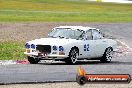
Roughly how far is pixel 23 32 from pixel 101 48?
1821 centimetres

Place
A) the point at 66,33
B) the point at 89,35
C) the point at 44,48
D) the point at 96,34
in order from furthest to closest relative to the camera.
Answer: the point at 96,34
the point at 89,35
the point at 66,33
the point at 44,48

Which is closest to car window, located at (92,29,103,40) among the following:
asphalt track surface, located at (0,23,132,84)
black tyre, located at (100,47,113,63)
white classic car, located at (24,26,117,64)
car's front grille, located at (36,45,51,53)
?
white classic car, located at (24,26,117,64)

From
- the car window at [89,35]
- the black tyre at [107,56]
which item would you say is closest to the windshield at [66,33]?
the car window at [89,35]

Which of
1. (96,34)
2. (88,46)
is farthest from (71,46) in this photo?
(96,34)

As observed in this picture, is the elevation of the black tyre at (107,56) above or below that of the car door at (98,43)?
below

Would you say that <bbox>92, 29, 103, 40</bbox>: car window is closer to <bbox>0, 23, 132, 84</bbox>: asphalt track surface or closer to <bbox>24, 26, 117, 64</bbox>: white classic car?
<bbox>24, 26, 117, 64</bbox>: white classic car

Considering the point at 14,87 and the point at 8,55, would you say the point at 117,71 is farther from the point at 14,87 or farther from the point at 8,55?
the point at 8,55

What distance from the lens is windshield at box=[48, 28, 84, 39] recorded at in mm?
21297

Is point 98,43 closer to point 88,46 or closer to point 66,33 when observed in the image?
point 88,46

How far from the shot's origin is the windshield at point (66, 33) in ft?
69.9

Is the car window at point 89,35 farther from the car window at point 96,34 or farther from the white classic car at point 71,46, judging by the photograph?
the car window at point 96,34

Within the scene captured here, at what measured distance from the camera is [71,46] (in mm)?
20297

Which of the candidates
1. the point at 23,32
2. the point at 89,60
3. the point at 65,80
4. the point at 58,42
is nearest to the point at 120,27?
the point at 23,32

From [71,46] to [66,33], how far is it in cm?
125
